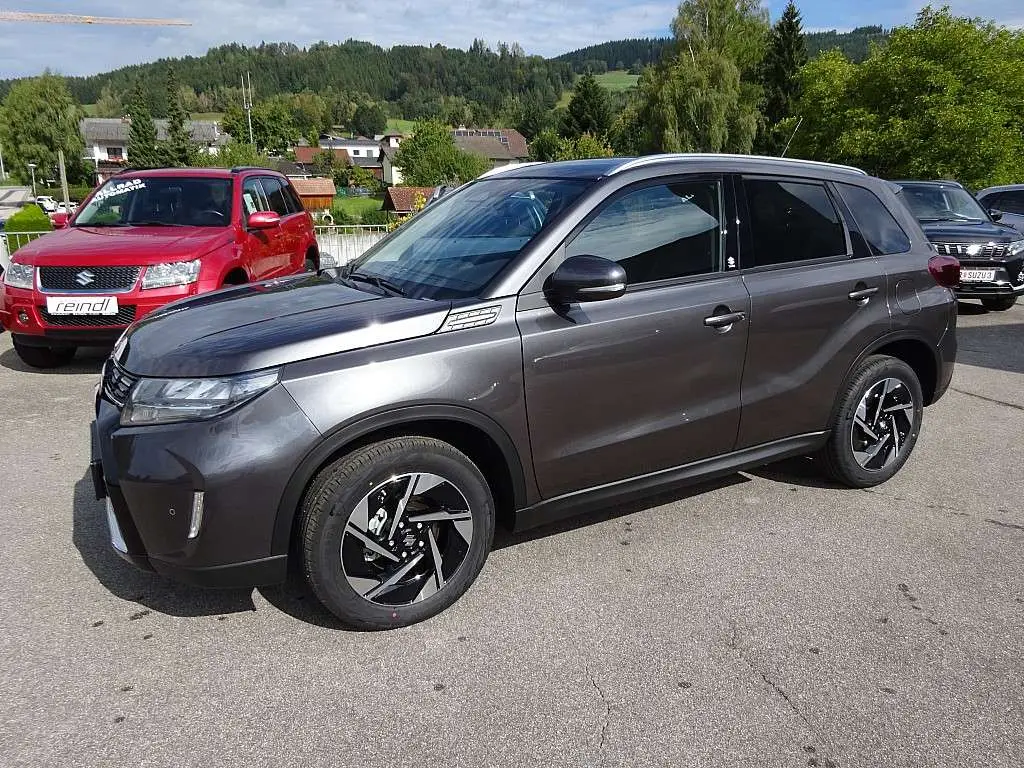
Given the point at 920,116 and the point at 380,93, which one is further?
the point at 380,93

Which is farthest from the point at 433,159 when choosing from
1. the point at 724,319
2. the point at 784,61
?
the point at 724,319

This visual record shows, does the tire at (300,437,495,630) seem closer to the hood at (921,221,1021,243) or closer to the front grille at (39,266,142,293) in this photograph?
the front grille at (39,266,142,293)

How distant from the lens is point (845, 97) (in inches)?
1367

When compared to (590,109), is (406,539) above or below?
below

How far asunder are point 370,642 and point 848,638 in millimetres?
1811

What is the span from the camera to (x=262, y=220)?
24.0 ft

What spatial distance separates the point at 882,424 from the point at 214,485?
3.48 meters

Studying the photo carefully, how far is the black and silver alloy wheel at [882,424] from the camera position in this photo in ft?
13.8

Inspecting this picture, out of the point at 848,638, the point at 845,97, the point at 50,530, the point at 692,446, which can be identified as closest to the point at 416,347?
the point at 692,446

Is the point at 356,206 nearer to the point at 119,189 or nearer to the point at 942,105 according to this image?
the point at 942,105

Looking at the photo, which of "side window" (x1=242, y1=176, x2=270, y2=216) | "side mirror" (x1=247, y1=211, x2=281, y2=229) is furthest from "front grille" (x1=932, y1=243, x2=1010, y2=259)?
"side window" (x1=242, y1=176, x2=270, y2=216)

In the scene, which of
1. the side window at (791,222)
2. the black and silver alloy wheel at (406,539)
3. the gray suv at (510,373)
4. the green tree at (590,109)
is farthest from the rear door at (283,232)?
the green tree at (590,109)

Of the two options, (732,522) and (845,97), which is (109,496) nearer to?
(732,522)

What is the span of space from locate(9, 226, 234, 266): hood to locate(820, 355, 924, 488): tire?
5201 mm
